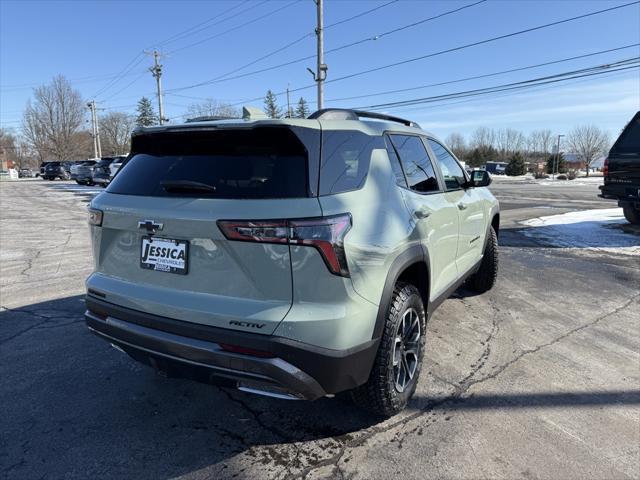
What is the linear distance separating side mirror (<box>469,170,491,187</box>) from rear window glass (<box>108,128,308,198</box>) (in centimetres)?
275

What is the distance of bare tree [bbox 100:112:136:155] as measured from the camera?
87938 millimetres

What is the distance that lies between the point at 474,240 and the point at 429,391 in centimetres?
181

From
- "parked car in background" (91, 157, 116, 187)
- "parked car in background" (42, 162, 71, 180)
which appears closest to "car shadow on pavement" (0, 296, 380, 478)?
"parked car in background" (91, 157, 116, 187)

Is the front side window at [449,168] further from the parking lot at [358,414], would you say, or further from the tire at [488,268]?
the parking lot at [358,414]

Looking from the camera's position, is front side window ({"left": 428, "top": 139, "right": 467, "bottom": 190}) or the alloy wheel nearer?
the alloy wheel

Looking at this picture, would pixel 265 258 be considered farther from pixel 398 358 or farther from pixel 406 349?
pixel 406 349

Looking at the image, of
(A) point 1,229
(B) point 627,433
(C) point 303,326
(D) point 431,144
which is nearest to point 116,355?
(C) point 303,326

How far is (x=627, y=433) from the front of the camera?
268 centimetres

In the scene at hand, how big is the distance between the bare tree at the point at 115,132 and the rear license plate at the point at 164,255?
93450 millimetres

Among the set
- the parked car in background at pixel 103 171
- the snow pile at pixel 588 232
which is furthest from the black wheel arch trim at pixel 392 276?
the parked car in background at pixel 103 171

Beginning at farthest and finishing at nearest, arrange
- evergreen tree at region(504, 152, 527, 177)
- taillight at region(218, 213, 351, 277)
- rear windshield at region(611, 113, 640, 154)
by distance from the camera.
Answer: evergreen tree at region(504, 152, 527, 177) < rear windshield at region(611, 113, 640, 154) < taillight at region(218, 213, 351, 277)

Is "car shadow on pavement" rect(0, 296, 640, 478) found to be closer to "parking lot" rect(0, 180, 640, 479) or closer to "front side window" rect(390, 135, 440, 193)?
"parking lot" rect(0, 180, 640, 479)

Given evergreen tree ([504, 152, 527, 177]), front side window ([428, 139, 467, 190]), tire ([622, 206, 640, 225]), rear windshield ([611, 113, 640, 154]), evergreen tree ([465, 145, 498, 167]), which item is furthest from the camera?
evergreen tree ([465, 145, 498, 167])

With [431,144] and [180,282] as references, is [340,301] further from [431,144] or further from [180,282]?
[431,144]
